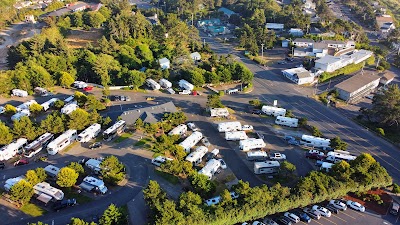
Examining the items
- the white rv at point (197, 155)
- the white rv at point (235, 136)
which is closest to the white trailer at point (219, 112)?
the white rv at point (235, 136)

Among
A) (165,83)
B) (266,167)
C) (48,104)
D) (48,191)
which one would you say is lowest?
(48,191)

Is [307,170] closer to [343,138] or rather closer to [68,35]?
[343,138]

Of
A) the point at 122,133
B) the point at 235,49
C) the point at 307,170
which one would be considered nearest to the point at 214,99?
the point at 122,133

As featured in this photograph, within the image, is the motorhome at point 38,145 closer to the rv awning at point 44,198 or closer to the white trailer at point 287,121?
the rv awning at point 44,198

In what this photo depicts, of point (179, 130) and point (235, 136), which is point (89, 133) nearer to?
point (179, 130)

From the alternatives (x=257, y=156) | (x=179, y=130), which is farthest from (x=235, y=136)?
(x=179, y=130)

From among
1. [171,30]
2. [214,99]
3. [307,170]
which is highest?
[171,30]
